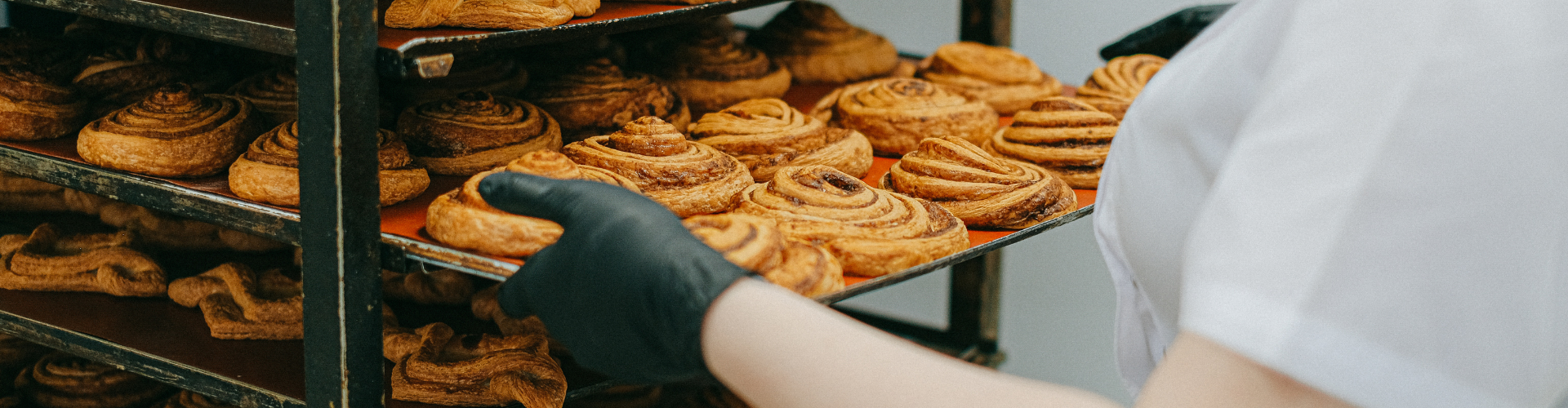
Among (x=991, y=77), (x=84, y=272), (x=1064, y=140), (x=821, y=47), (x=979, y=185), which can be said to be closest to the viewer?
(x=979, y=185)

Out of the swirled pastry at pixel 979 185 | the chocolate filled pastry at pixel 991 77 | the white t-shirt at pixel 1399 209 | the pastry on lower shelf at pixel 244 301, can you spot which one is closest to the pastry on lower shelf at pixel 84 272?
the pastry on lower shelf at pixel 244 301

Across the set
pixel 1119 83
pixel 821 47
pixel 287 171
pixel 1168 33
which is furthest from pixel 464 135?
pixel 1168 33

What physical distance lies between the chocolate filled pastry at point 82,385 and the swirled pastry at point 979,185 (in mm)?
1714

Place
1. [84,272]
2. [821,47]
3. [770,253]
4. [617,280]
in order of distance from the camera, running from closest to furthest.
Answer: [617,280]
[770,253]
[84,272]
[821,47]

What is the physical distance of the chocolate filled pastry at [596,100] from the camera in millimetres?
2357

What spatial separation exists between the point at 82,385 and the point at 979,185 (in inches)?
76.9

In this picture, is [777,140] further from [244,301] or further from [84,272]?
[84,272]

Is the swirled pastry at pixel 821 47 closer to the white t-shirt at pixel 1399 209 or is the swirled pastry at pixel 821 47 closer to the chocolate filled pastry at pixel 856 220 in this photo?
the chocolate filled pastry at pixel 856 220

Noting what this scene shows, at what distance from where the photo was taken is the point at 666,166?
6.02 feet

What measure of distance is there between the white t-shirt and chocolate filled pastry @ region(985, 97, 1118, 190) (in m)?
1.36

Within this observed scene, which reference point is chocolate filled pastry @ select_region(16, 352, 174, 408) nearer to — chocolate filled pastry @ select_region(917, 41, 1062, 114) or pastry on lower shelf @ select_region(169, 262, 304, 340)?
pastry on lower shelf @ select_region(169, 262, 304, 340)

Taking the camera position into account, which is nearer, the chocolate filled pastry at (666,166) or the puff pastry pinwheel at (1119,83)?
the chocolate filled pastry at (666,166)

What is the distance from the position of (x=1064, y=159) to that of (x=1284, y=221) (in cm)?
144

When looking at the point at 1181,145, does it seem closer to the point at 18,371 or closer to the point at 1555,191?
the point at 1555,191
